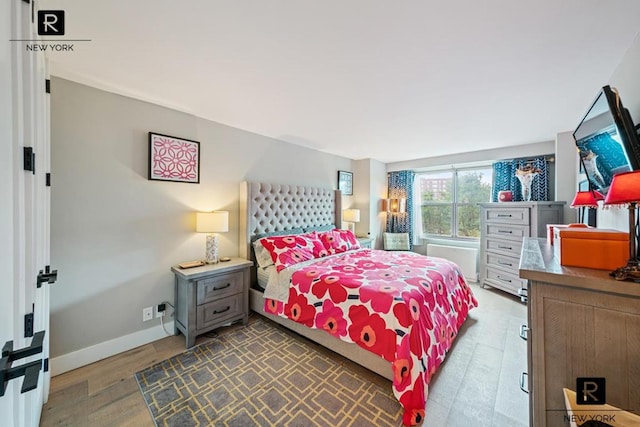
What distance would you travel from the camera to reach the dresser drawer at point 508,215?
133 inches

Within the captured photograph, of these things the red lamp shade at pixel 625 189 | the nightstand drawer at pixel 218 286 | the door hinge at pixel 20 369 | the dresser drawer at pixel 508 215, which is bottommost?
the nightstand drawer at pixel 218 286

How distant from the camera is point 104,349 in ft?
6.92

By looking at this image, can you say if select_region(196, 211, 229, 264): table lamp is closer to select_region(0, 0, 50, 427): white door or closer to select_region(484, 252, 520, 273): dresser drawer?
select_region(0, 0, 50, 427): white door

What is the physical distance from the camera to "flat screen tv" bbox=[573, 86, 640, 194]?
1.08 m

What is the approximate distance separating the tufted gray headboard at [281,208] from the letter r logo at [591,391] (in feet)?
9.33

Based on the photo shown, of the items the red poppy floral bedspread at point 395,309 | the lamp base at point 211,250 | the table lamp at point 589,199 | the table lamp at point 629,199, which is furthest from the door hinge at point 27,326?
the table lamp at point 589,199

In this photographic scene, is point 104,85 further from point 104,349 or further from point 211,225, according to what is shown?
point 104,349

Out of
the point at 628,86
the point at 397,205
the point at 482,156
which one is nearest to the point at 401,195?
the point at 397,205

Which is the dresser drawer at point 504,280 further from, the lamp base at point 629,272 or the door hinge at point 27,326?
the door hinge at point 27,326

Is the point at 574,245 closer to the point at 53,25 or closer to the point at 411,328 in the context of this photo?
the point at 411,328

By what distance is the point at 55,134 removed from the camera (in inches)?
74.5

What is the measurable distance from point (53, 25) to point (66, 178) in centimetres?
111

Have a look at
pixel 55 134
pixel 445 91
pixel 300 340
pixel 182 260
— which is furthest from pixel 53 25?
pixel 300 340

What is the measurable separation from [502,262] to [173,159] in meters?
4.69
